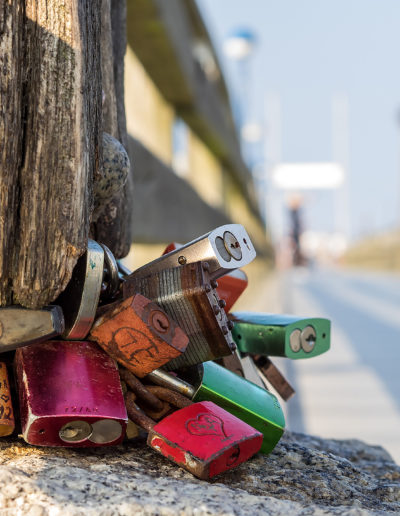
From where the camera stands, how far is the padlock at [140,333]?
81cm

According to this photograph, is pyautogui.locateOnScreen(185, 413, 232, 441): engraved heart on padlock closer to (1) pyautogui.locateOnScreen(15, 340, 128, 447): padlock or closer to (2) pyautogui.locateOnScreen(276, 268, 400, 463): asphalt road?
(1) pyautogui.locateOnScreen(15, 340, 128, 447): padlock

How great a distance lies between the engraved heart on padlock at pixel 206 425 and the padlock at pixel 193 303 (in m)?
0.09

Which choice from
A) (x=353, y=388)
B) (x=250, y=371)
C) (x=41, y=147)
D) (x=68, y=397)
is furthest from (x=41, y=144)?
(x=353, y=388)

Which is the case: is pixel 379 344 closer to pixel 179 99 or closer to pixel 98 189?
pixel 179 99

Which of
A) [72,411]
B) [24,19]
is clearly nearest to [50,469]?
[72,411]

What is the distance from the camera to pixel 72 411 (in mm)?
764

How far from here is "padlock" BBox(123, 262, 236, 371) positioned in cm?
83

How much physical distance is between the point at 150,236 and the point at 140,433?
0.78 m

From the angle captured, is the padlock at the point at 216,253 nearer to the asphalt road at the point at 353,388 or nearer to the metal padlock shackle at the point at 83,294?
the metal padlock shackle at the point at 83,294

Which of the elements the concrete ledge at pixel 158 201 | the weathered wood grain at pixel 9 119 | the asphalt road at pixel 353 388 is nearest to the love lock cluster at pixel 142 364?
the weathered wood grain at pixel 9 119

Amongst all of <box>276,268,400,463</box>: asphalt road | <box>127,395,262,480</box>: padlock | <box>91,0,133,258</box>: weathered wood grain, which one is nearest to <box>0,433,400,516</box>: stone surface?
<box>127,395,262,480</box>: padlock

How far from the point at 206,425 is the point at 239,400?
13 cm

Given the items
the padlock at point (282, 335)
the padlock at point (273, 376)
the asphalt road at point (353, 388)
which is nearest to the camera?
the padlock at point (282, 335)

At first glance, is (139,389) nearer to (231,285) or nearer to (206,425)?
(206,425)
